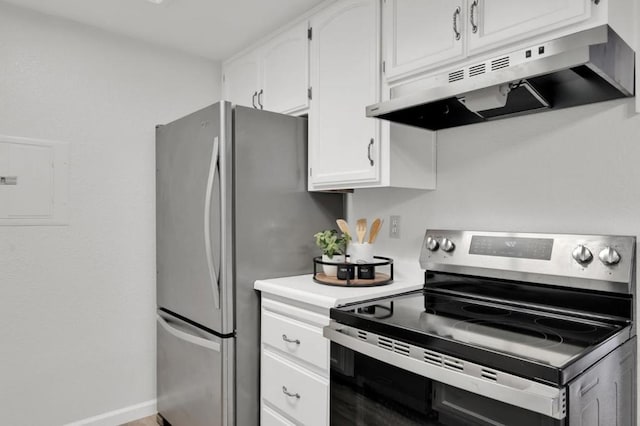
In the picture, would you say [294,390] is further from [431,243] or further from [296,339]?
[431,243]

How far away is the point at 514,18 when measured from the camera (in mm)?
1372

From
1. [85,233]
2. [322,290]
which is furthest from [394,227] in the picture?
[85,233]

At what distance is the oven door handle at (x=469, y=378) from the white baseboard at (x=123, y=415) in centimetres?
180

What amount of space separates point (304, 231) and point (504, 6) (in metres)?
1.31

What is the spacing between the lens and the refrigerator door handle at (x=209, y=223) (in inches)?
77.3

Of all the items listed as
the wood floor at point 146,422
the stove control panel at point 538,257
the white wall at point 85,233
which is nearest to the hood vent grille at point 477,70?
the stove control panel at point 538,257

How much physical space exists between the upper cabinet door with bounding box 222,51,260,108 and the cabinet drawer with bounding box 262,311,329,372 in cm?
130

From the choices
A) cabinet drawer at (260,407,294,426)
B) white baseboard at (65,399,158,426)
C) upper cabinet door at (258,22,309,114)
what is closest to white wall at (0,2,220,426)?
white baseboard at (65,399,158,426)

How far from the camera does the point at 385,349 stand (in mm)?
1292

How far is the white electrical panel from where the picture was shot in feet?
7.13

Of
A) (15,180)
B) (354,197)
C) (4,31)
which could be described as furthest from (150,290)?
(4,31)

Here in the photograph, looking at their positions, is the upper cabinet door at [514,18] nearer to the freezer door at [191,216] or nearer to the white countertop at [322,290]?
the white countertop at [322,290]

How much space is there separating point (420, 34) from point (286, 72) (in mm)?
864

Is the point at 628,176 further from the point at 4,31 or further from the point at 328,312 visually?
the point at 4,31
